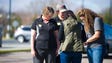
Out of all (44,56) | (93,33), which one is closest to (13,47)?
(44,56)

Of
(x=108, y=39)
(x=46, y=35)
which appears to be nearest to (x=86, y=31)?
(x=46, y=35)

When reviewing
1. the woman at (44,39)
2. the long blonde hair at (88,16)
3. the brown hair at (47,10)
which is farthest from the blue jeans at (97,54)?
the brown hair at (47,10)

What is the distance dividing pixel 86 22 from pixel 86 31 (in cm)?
24

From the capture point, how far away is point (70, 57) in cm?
759

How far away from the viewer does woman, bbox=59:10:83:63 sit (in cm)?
748

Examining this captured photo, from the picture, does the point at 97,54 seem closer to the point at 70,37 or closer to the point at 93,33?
the point at 93,33

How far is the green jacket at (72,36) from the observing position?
7477 mm

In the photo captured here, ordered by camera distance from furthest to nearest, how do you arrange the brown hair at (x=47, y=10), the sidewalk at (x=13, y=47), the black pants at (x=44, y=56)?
the sidewalk at (x=13, y=47), the black pants at (x=44, y=56), the brown hair at (x=47, y=10)

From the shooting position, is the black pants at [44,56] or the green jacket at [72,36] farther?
the black pants at [44,56]

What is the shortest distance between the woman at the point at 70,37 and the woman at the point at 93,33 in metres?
0.15

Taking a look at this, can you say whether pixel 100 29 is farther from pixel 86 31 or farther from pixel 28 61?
pixel 28 61

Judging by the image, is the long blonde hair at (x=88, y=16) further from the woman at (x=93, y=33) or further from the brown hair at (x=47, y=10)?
the brown hair at (x=47, y=10)

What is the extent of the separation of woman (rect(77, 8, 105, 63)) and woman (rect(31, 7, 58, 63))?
57 cm

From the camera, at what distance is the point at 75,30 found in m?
7.51
